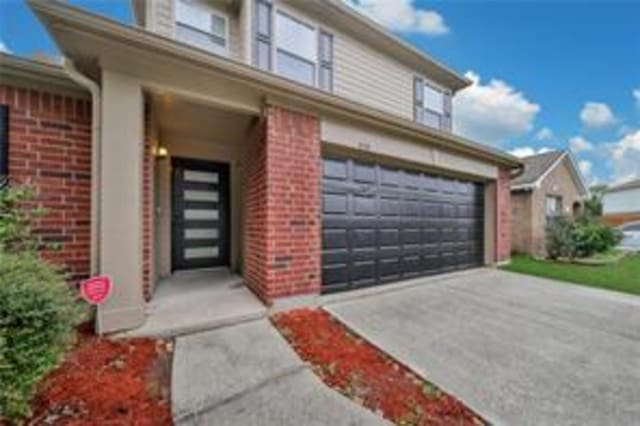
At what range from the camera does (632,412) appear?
2506 mm

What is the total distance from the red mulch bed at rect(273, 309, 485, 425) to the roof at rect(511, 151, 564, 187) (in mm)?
11596

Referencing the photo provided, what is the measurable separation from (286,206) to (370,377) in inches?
98.3

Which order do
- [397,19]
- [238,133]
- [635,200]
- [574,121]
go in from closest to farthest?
[238,133], [397,19], [574,121], [635,200]

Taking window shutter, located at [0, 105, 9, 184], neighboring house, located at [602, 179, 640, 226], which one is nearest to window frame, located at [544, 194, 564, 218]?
window shutter, located at [0, 105, 9, 184]

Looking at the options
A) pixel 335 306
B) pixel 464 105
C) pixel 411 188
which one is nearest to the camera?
pixel 335 306

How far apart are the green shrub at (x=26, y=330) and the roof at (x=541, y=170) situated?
13.2m

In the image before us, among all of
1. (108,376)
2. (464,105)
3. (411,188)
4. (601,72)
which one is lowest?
(108,376)

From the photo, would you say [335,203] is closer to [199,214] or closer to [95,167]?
[199,214]

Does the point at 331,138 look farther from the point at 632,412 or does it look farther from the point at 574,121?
the point at 574,121

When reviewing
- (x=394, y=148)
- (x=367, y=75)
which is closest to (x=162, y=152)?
(x=394, y=148)

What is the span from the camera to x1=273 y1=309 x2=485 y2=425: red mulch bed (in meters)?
2.43

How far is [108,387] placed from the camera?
7.97 feet

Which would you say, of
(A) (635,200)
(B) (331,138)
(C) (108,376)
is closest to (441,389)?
(C) (108,376)

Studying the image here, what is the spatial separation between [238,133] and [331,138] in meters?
1.90
